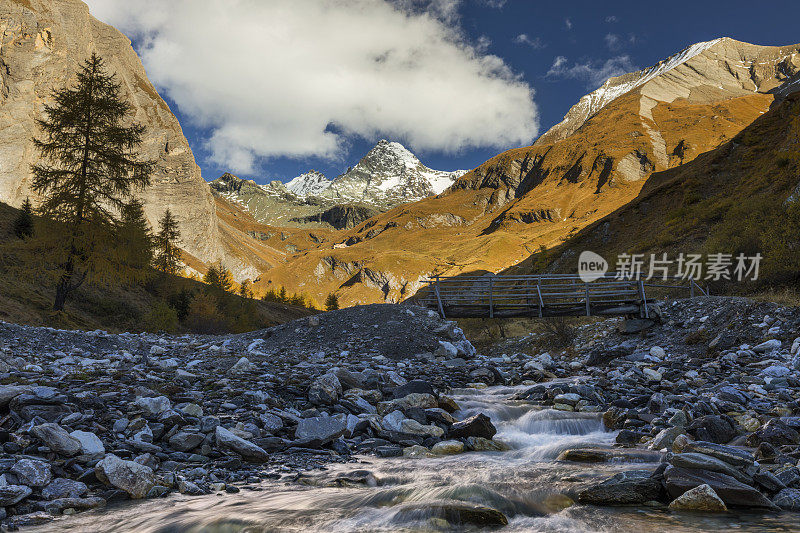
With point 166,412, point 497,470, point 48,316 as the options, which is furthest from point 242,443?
point 48,316

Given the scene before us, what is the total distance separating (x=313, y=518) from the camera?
15.0 feet

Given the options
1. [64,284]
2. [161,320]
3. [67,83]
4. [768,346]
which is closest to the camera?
[768,346]

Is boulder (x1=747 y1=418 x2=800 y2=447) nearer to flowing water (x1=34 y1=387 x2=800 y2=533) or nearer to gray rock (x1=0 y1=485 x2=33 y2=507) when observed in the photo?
flowing water (x1=34 y1=387 x2=800 y2=533)

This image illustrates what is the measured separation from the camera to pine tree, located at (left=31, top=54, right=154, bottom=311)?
21.5 metres

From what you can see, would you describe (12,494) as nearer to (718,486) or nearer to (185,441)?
(185,441)

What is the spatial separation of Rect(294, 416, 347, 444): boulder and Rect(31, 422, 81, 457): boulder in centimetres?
300

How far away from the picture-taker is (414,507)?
4.88m

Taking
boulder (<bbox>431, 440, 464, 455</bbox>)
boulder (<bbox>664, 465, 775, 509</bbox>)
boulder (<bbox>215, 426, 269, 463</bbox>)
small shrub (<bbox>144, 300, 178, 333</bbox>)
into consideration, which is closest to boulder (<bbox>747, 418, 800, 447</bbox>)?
boulder (<bbox>664, 465, 775, 509</bbox>)

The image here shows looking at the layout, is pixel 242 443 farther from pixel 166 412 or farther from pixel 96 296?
pixel 96 296

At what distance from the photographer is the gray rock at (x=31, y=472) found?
442 cm

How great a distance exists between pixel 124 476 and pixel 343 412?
167 inches

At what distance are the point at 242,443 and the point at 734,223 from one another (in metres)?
36.1

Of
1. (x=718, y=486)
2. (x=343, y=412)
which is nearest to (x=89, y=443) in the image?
(x=343, y=412)

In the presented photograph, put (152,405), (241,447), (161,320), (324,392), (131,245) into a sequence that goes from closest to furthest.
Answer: (241,447) < (152,405) < (324,392) < (131,245) < (161,320)
